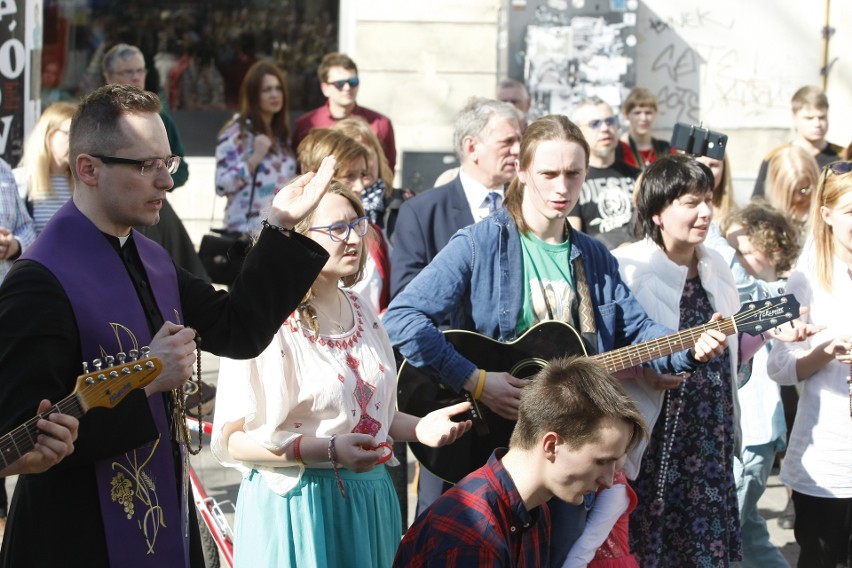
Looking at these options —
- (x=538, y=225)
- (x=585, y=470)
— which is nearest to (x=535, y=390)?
(x=585, y=470)

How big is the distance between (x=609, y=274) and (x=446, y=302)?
25.2 inches

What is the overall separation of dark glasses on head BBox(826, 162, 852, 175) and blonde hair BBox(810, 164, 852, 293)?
1 cm

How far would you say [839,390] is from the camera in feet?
15.4

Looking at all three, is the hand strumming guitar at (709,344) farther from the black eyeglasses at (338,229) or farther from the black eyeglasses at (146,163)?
the black eyeglasses at (146,163)

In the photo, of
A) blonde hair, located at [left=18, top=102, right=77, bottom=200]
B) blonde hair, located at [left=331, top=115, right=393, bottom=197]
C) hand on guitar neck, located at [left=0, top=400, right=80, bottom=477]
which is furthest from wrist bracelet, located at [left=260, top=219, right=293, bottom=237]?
blonde hair, located at [left=331, top=115, right=393, bottom=197]

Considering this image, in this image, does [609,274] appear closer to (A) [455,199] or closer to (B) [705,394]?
(B) [705,394]

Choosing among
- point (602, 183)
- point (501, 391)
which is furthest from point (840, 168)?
point (602, 183)

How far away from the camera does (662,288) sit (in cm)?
460

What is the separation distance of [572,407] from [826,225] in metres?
2.21

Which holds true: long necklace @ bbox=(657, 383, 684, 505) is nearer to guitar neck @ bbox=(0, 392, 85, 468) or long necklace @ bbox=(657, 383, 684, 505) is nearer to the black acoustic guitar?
the black acoustic guitar

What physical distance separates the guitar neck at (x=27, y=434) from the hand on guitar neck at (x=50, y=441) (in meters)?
0.02

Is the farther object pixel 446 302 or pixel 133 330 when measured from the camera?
pixel 446 302

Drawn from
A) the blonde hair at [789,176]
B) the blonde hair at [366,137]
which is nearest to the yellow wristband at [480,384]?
the blonde hair at [366,137]

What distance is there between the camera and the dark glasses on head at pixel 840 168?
15.8ft
